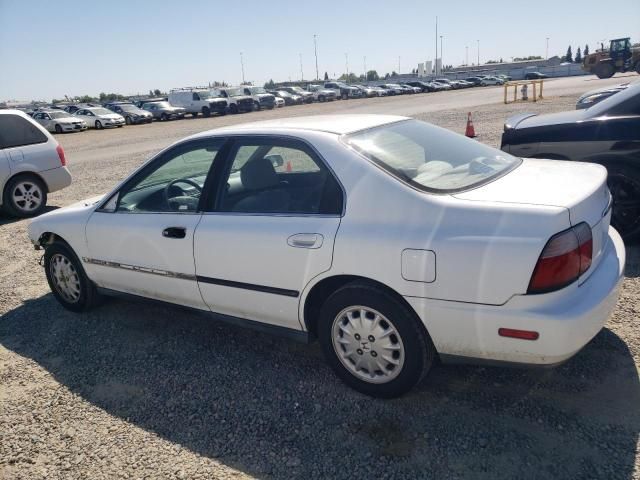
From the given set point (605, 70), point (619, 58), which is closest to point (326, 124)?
point (619, 58)

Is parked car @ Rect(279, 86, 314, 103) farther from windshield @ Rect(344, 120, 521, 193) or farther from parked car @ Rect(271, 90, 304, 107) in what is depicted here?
windshield @ Rect(344, 120, 521, 193)

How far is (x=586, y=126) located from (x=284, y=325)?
3735 millimetres

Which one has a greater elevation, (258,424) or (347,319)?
(347,319)

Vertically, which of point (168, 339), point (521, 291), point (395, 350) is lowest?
point (168, 339)

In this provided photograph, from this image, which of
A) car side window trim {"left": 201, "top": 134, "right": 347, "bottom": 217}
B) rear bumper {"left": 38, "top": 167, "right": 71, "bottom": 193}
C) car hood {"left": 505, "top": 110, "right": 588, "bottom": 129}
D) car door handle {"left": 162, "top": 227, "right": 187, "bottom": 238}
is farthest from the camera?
rear bumper {"left": 38, "top": 167, "right": 71, "bottom": 193}

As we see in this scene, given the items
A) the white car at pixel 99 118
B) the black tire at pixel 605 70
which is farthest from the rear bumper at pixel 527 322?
the black tire at pixel 605 70

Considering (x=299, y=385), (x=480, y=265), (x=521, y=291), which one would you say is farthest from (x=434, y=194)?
(x=299, y=385)

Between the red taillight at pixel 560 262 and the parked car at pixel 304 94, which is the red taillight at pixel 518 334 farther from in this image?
the parked car at pixel 304 94

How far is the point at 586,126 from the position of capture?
4.95 meters

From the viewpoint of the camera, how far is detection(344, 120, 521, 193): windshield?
285cm

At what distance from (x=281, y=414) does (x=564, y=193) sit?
6.62 ft

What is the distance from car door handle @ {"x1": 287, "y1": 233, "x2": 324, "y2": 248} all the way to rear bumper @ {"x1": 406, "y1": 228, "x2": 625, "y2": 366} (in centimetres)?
62

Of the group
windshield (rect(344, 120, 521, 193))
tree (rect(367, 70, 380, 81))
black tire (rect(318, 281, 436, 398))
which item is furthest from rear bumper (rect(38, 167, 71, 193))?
tree (rect(367, 70, 380, 81))

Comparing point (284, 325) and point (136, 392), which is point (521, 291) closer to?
point (284, 325)
